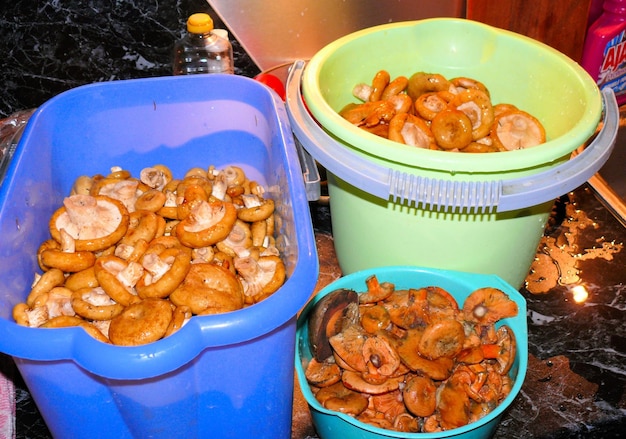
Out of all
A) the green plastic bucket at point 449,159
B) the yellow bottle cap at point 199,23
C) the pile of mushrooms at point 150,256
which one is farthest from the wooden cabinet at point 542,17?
the pile of mushrooms at point 150,256

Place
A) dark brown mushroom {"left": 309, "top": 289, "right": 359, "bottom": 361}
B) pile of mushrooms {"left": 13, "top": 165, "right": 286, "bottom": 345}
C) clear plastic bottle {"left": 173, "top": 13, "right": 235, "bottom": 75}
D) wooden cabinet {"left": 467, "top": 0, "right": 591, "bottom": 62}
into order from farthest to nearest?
wooden cabinet {"left": 467, "top": 0, "right": 591, "bottom": 62}, clear plastic bottle {"left": 173, "top": 13, "right": 235, "bottom": 75}, dark brown mushroom {"left": 309, "top": 289, "right": 359, "bottom": 361}, pile of mushrooms {"left": 13, "top": 165, "right": 286, "bottom": 345}

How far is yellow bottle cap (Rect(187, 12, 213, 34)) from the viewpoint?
115 cm

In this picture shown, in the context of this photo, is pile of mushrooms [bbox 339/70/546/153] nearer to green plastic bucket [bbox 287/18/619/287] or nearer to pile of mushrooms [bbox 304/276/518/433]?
green plastic bucket [bbox 287/18/619/287]

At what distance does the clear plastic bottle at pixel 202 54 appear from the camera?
4.13 feet

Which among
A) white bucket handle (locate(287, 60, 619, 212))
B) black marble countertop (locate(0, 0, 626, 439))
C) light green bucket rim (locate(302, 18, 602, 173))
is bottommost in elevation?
black marble countertop (locate(0, 0, 626, 439))

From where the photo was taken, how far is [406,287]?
96 cm

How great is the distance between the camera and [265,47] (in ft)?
4.43

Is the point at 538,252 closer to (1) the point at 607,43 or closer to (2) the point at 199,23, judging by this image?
(1) the point at 607,43

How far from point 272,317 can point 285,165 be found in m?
0.26

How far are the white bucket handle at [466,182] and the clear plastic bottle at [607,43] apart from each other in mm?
617

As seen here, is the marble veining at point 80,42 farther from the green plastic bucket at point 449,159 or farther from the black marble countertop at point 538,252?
the green plastic bucket at point 449,159

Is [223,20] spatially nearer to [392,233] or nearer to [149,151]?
[149,151]

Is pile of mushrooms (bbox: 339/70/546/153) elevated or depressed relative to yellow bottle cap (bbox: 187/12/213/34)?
depressed

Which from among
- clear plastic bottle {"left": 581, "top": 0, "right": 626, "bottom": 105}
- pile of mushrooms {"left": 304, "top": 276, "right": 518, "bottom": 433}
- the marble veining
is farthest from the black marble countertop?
clear plastic bottle {"left": 581, "top": 0, "right": 626, "bottom": 105}
